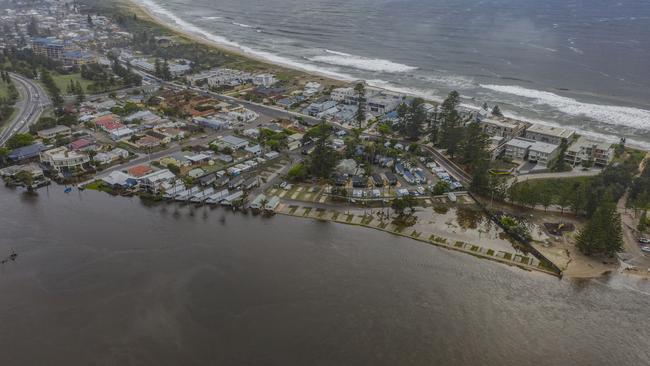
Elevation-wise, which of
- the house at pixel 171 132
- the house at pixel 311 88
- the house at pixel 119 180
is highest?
the house at pixel 311 88

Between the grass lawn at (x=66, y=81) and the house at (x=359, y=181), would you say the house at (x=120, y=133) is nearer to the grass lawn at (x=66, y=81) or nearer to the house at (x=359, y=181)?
the grass lawn at (x=66, y=81)

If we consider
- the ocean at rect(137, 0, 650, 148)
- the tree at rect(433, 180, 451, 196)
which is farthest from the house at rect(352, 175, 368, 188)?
the ocean at rect(137, 0, 650, 148)

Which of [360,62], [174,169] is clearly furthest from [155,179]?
[360,62]

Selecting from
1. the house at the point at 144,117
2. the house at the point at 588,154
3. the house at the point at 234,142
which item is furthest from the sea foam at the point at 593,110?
the house at the point at 144,117

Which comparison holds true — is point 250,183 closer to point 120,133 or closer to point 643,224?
point 120,133

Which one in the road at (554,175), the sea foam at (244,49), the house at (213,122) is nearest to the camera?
the road at (554,175)

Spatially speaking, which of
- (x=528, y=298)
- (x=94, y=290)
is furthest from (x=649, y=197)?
(x=94, y=290)
